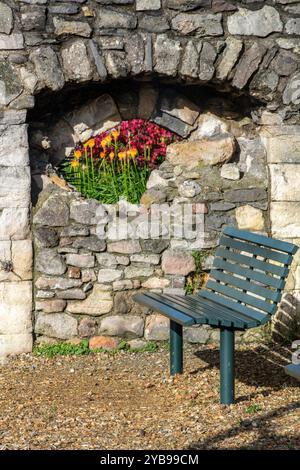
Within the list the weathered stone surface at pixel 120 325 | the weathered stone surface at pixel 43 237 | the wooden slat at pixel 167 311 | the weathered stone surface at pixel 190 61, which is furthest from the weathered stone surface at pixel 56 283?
the weathered stone surface at pixel 190 61

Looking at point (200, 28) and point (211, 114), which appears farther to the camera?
point (211, 114)

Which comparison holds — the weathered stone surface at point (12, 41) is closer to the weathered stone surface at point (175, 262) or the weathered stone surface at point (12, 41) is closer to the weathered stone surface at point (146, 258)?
the weathered stone surface at point (146, 258)

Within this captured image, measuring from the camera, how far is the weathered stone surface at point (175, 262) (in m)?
6.11

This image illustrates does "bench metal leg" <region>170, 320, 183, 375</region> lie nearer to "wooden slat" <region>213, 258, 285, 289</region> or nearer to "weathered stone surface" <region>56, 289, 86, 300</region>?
"wooden slat" <region>213, 258, 285, 289</region>

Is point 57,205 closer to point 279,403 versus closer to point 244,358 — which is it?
point 244,358

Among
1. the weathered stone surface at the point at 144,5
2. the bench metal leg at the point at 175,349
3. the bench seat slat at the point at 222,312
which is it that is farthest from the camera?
the weathered stone surface at the point at 144,5

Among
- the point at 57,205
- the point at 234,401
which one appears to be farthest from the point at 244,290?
the point at 57,205

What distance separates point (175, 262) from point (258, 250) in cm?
114

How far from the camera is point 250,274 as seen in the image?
16.5 feet

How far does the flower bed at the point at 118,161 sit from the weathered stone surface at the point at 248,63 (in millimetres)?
672

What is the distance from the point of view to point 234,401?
479 cm

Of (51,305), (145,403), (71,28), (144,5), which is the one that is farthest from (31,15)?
(145,403)

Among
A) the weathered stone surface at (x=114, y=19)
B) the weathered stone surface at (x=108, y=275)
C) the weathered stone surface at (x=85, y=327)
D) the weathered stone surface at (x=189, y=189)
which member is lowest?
the weathered stone surface at (x=85, y=327)

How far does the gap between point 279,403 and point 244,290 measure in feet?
2.25
